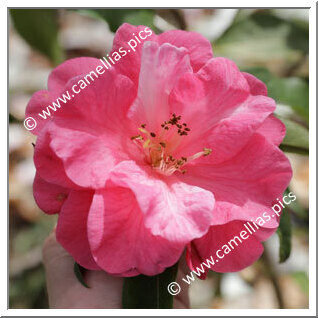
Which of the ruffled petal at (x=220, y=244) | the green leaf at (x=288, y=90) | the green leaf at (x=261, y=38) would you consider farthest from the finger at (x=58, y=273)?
the green leaf at (x=261, y=38)

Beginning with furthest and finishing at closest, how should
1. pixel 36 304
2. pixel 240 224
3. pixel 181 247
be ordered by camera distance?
pixel 36 304, pixel 240 224, pixel 181 247

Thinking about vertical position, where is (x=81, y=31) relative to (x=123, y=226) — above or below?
above

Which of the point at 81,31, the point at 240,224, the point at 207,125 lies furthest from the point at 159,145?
the point at 81,31

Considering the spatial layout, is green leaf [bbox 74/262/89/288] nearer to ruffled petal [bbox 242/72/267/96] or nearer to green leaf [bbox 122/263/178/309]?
green leaf [bbox 122/263/178/309]

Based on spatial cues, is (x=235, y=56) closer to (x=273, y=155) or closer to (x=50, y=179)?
(x=273, y=155)

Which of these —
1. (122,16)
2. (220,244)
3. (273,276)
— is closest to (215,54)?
(122,16)

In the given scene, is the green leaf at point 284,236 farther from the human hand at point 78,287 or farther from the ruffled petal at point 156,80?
the ruffled petal at point 156,80

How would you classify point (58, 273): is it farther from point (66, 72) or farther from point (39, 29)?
point (39, 29)
